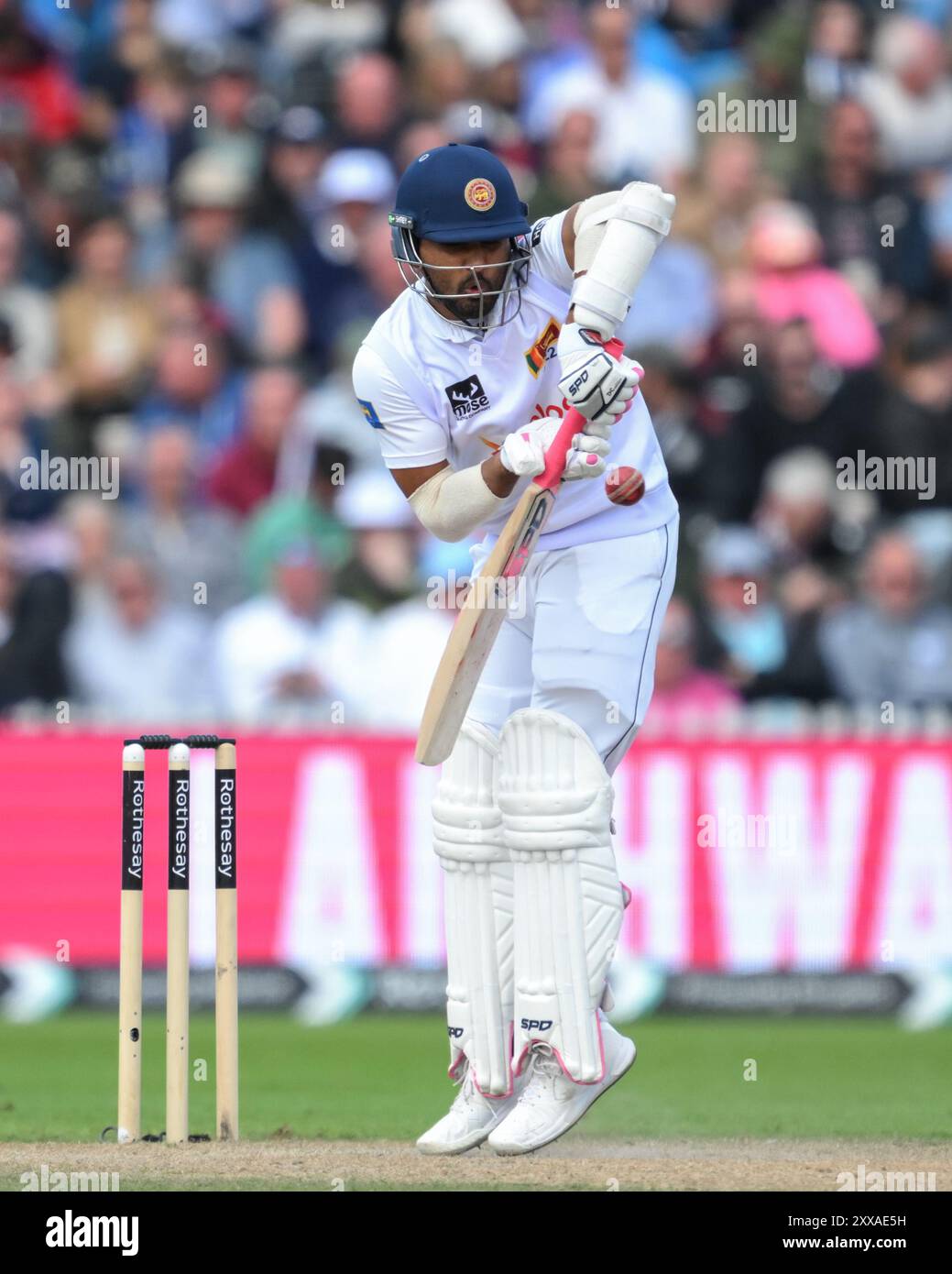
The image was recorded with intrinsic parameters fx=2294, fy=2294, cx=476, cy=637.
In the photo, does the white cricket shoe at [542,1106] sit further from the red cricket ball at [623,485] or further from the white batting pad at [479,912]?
the red cricket ball at [623,485]

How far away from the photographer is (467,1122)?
6.24 metres

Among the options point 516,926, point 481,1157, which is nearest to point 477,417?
point 516,926

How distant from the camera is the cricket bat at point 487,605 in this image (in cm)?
589

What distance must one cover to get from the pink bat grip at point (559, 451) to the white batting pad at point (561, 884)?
65cm

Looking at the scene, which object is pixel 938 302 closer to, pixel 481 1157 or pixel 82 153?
pixel 82 153

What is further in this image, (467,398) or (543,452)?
(467,398)

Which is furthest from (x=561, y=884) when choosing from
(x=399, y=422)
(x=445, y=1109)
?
(x=445, y=1109)

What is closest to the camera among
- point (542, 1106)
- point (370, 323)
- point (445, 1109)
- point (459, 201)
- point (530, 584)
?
point (459, 201)

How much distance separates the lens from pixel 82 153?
13.6 metres

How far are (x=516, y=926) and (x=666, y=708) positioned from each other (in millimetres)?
4375

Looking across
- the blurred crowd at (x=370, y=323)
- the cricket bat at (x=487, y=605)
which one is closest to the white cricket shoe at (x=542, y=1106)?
the cricket bat at (x=487, y=605)

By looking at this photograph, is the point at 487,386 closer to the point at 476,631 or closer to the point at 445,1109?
the point at 476,631

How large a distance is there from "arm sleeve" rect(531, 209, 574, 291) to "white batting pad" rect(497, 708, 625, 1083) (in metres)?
1.19

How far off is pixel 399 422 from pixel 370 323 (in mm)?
6329
